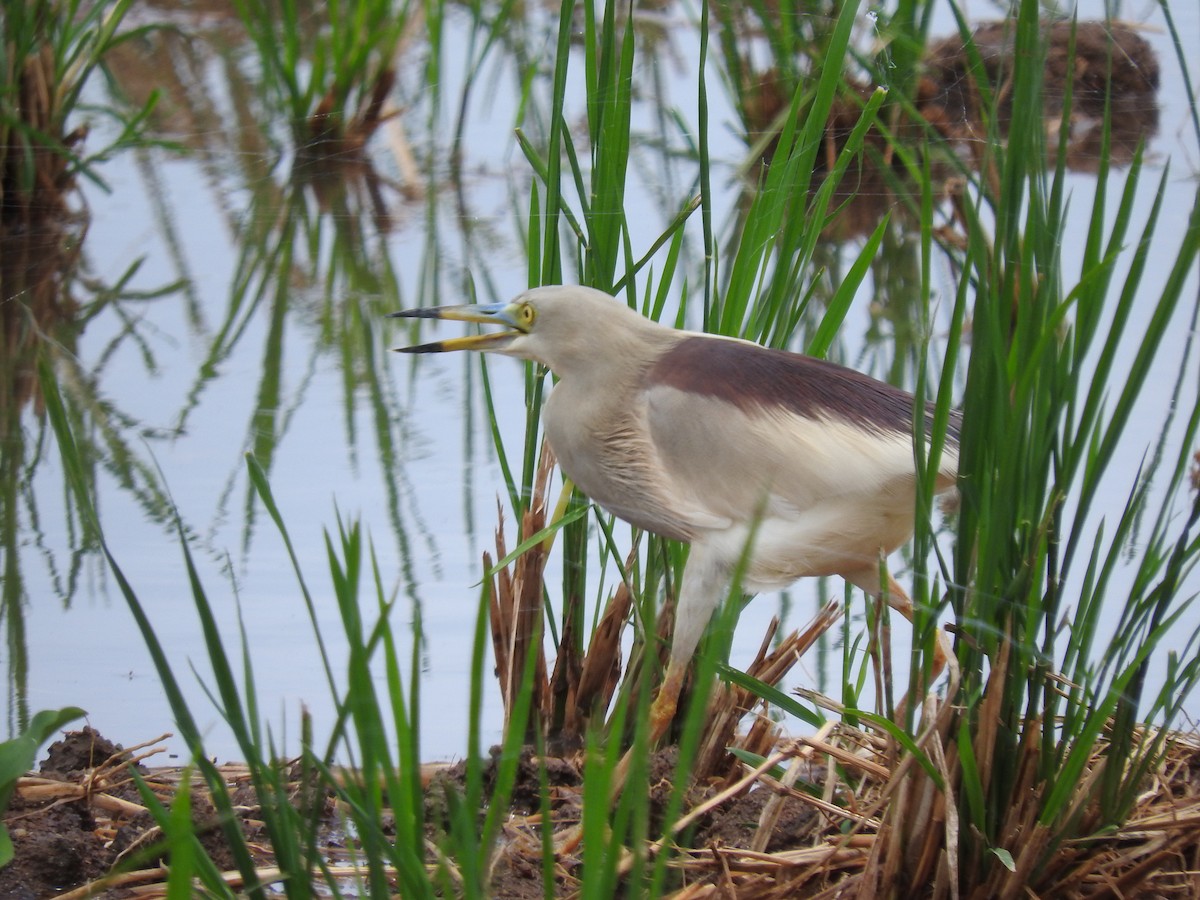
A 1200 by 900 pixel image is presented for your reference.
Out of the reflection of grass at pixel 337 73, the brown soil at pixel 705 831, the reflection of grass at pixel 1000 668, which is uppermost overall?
the reflection of grass at pixel 337 73

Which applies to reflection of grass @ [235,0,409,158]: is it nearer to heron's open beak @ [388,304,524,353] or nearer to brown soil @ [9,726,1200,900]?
heron's open beak @ [388,304,524,353]

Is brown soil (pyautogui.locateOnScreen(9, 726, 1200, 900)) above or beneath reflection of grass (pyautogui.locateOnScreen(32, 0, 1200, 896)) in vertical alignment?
beneath

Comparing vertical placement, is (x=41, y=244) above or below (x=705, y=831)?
Answer: above

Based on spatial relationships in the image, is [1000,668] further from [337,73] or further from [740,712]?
[337,73]

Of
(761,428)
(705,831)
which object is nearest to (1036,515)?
(761,428)

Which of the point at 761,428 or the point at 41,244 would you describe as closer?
the point at 761,428

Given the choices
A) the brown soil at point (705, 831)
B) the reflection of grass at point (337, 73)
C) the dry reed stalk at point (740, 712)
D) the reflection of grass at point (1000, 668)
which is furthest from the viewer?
the reflection of grass at point (337, 73)

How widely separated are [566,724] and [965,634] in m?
0.72

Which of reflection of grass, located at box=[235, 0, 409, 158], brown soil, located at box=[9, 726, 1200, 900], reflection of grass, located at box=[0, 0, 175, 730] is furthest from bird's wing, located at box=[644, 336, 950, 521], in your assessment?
reflection of grass, located at box=[235, 0, 409, 158]

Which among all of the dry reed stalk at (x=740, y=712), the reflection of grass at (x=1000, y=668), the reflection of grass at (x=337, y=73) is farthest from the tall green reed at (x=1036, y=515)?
the reflection of grass at (x=337, y=73)

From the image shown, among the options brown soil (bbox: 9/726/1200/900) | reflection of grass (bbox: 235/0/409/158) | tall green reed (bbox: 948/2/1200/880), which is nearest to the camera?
tall green reed (bbox: 948/2/1200/880)

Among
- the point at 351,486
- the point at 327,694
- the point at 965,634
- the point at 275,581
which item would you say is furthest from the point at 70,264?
the point at 965,634

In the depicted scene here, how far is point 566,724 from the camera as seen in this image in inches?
73.7

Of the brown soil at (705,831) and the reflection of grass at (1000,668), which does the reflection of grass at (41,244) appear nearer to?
the brown soil at (705,831)
